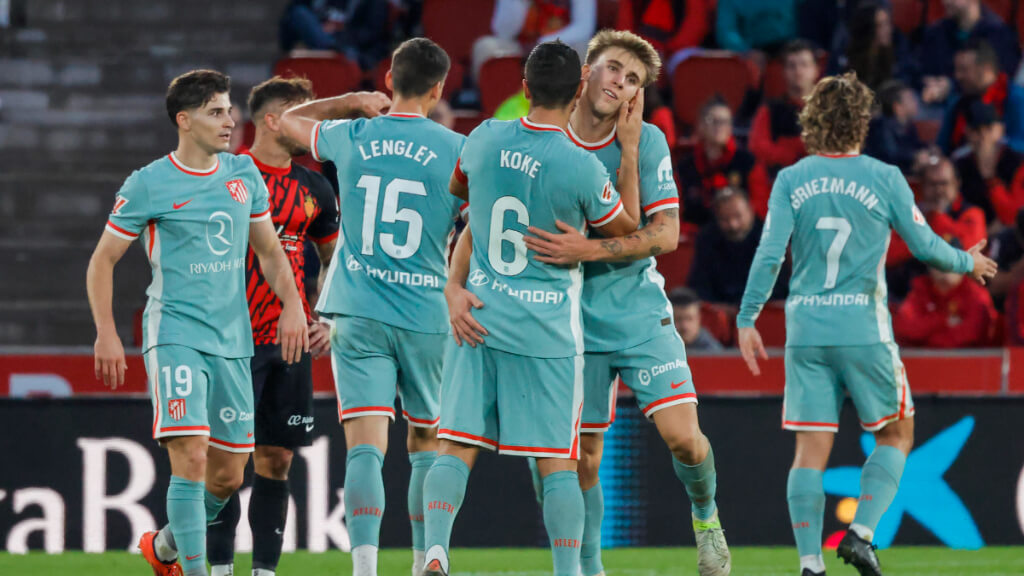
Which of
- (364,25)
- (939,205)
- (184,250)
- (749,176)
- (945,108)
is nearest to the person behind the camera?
(184,250)

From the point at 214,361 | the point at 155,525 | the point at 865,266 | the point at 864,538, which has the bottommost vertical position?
the point at 155,525

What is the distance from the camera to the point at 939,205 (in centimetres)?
970

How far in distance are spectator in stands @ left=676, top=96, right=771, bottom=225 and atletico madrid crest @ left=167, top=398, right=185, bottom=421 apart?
5.84m

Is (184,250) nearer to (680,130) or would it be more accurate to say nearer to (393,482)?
(393,482)

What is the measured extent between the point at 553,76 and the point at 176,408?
5.99 feet

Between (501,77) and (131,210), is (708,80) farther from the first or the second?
(131,210)

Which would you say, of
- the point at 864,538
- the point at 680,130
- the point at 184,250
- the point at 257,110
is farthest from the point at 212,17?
the point at 864,538

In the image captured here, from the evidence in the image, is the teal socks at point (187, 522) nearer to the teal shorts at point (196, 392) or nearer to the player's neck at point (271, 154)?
the teal shorts at point (196, 392)

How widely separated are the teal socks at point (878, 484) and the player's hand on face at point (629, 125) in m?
1.83

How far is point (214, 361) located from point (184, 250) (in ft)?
1.40

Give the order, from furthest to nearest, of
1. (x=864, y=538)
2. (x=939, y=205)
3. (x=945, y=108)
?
1. (x=945, y=108)
2. (x=939, y=205)
3. (x=864, y=538)

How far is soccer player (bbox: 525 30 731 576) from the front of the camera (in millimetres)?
5270

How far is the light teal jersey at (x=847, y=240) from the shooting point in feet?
19.5

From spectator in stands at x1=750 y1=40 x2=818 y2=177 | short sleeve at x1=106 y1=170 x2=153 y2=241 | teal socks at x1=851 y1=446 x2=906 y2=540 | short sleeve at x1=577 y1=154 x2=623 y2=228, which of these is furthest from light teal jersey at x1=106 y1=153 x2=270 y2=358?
spectator in stands at x1=750 y1=40 x2=818 y2=177
